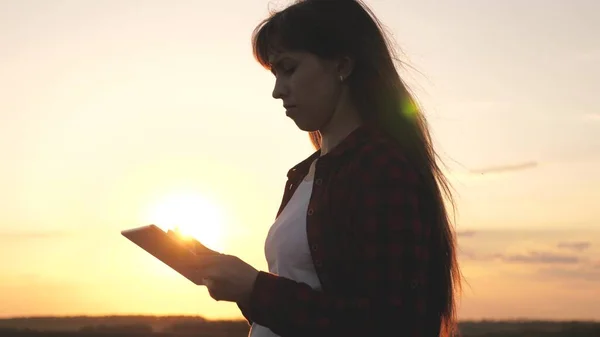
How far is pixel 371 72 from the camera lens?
4.39m

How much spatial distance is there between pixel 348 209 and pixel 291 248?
313 millimetres

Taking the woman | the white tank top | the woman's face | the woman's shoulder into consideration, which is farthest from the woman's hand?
the woman's face

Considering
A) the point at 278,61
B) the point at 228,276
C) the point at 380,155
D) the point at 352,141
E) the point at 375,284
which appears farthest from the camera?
the point at 278,61

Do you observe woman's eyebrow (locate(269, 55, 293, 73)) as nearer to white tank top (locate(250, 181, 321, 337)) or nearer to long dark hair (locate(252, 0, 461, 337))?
long dark hair (locate(252, 0, 461, 337))

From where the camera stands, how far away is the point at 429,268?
4191mm

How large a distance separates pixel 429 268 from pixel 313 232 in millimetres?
523

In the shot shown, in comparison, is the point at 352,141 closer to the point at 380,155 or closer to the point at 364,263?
the point at 380,155

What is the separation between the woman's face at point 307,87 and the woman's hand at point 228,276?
745 mm

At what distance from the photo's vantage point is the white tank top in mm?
4113

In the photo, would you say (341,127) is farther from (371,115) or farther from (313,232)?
(313,232)

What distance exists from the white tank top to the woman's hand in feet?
0.72

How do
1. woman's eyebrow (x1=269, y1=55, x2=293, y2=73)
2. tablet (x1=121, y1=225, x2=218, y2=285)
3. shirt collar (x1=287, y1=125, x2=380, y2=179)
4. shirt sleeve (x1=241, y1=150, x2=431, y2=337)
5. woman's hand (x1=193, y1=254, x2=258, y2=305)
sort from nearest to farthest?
shirt sleeve (x1=241, y1=150, x2=431, y2=337) → woman's hand (x1=193, y1=254, x2=258, y2=305) → tablet (x1=121, y1=225, x2=218, y2=285) → shirt collar (x1=287, y1=125, x2=380, y2=179) → woman's eyebrow (x1=269, y1=55, x2=293, y2=73)

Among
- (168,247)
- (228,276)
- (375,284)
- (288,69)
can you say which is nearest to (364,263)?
(375,284)

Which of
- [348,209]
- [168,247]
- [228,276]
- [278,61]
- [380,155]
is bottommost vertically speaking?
[228,276]
